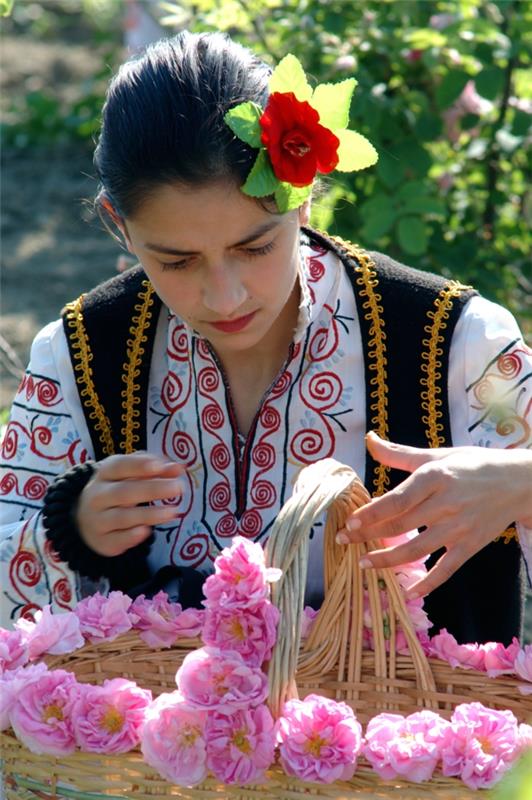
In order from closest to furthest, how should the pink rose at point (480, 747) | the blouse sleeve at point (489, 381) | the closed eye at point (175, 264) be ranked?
1. the pink rose at point (480, 747)
2. the closed eye at point (175, 264)
3. the blouse sleeve at point (489, 381)

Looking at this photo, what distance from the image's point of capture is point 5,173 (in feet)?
18.1

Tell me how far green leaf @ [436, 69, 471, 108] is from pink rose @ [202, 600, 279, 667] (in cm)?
158

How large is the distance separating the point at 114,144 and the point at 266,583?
1.98 feet

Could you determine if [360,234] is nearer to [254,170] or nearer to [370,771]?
[254,170]

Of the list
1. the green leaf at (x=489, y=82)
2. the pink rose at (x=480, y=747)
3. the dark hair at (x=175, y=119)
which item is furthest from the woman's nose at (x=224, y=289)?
the green leaf at (x=489, y=82)

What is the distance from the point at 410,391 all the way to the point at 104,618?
523mm

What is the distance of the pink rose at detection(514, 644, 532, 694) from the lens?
1.49 metres

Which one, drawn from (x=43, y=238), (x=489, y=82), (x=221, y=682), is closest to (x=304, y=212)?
(x=221, y=682)

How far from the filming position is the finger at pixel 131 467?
1569 millimetres

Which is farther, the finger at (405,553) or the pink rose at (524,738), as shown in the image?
the finger at (405,553)

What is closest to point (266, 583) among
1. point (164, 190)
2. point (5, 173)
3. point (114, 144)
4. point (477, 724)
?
point (477, 724)

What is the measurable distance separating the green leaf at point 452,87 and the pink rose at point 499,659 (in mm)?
1463

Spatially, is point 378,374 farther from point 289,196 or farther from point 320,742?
point 320,742

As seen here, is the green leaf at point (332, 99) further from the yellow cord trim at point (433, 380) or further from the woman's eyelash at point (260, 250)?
the yellow cord trim at point (433, 380)
